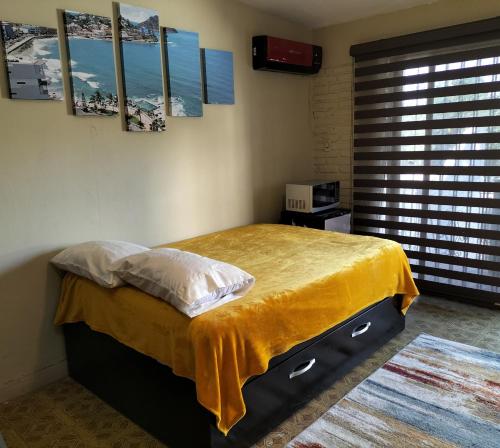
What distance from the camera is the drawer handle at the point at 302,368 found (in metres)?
2.07

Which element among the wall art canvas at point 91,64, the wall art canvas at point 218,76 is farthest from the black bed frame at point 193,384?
the wall art canvas at point 218,76

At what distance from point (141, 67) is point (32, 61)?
67cm

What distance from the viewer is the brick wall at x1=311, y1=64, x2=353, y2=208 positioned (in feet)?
12.9

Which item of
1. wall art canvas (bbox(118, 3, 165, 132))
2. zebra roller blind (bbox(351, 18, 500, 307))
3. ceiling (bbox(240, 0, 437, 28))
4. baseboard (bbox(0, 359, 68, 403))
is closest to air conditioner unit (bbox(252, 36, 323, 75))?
ceiling (bbox(240, 0, 437, 28))

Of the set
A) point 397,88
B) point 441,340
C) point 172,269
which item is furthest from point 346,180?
point 172,269

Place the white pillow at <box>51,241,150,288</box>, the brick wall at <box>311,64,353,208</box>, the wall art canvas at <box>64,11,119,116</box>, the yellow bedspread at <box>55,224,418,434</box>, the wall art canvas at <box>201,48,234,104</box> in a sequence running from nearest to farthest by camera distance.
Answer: the yellow bedspread at <box>55,224,418,434</box>
the white pillow at <box>51,241,150,288</box>
the wall art canvas at <box>64,11,119,116</box>
the wall art canvas at <box>201,48,234,104</box>
the brick wall at <box>311,64,353,208</box>

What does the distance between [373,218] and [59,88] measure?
2788mm

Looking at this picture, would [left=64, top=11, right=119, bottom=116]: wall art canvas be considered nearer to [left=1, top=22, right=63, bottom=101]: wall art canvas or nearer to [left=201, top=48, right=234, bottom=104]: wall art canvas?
[left=1, top=22, right=63, bottom=101]: wall art canvas

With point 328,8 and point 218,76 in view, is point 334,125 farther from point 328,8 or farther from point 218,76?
point 218,76

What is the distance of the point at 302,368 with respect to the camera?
2.12m

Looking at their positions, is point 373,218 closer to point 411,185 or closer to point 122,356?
point 411,185

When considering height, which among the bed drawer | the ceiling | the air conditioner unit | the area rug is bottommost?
the area rug

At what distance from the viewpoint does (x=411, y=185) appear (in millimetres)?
3613

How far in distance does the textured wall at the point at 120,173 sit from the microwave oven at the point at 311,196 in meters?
0.26
